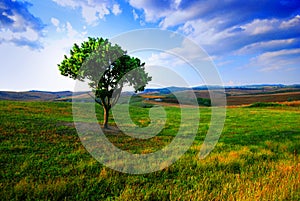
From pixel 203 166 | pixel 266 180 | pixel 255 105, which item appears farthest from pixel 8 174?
pixel 255 105

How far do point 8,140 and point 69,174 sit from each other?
299 inches

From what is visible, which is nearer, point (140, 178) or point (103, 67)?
point (140, 178)

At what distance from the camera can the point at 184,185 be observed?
23.5ft

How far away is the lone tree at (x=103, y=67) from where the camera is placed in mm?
16734

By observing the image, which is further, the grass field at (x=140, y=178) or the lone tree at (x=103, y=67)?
the lone tree at (x=103, y=67)

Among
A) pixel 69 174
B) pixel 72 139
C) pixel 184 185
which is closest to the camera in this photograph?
pixel 184 185

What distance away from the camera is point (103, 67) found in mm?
16859

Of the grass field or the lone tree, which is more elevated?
the lone tree

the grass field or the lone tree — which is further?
the lone tree

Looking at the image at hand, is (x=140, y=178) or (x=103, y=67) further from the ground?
(x=103, y=67)

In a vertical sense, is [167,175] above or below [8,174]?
below

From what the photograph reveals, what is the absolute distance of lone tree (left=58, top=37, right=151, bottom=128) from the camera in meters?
16.7

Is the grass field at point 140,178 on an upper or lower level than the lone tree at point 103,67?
lower

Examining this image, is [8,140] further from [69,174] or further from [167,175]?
[167,175]
